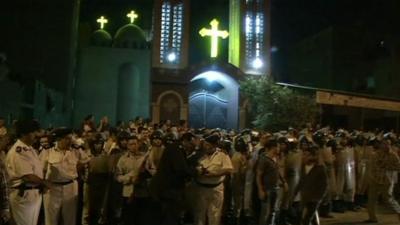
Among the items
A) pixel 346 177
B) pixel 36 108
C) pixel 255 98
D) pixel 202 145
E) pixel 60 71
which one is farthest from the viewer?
pixel 60 71

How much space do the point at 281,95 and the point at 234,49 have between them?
5.17 meters

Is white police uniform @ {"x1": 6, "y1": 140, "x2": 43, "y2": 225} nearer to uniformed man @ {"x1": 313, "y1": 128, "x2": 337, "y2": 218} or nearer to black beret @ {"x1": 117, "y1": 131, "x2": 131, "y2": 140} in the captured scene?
black beret @ {"x1": 117, "y1": 131, "x2": 131, "y2": 140}

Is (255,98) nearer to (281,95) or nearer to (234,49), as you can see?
(281,95)

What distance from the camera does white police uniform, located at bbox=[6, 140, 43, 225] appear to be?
6898 mm

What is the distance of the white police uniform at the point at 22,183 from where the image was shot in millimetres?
6898

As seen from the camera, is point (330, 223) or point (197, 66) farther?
point (197, 66)

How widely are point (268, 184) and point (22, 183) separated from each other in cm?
443

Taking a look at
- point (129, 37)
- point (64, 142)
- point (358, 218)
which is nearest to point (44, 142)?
point (64, 142)

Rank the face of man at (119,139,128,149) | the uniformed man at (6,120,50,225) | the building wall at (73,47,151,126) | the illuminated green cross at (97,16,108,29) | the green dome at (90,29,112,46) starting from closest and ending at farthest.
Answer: the uniformed man at (6,120,50,225) < the face of man at (119,139,128,149) < the building wall at (73,47,151,126) < the green dome at (90,29,112,46) < the illuminated green cross at (97,16,108,29)

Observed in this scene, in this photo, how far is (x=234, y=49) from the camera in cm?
2756

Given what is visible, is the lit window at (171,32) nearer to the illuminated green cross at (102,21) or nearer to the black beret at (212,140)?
the illuminated green cross at (102,21)

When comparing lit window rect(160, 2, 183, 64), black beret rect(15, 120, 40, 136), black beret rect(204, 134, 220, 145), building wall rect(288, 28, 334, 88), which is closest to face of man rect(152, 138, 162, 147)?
black beret rect(204, 134, 220, 145)

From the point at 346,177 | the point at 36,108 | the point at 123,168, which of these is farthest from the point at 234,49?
the point at 123,168

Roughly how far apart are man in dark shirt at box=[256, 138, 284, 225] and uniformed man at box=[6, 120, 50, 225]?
400 cm
